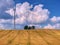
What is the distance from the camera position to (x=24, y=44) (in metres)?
3.96

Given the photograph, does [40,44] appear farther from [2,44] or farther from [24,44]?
[2,44]

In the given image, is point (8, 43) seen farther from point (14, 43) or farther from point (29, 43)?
point (29, 43)

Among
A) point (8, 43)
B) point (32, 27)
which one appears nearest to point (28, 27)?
point (32, 27)

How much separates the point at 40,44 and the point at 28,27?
4590 millimetres

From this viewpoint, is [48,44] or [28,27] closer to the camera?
[48,44]

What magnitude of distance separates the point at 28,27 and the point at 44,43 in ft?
14.9

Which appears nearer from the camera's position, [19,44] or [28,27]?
[19,44]

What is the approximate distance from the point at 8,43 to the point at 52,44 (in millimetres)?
955

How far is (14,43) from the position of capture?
4.09m

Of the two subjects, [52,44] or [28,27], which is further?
[28,27]

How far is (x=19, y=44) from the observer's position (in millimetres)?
4000

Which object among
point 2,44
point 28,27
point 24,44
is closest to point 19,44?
point 24,44

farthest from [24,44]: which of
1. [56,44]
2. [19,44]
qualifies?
[56,44]

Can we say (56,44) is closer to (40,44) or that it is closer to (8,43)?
(40,44)
